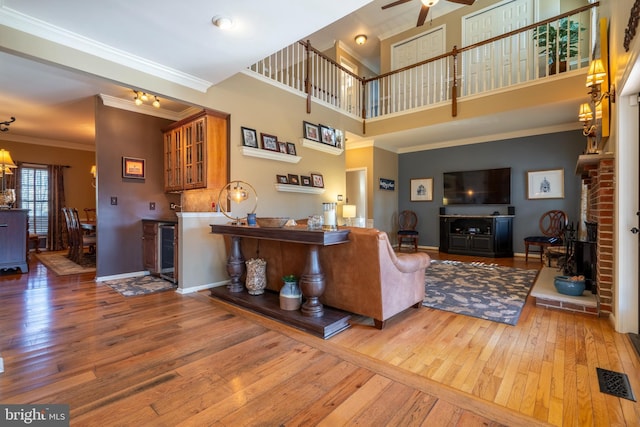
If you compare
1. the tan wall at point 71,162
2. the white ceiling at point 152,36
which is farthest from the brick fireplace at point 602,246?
the tan wall at point 71,162

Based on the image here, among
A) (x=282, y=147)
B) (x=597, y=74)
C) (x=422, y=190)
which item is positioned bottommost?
(x=422, y=190)

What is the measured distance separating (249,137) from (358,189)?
164 inches

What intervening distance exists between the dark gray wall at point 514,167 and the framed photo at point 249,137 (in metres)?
4.83

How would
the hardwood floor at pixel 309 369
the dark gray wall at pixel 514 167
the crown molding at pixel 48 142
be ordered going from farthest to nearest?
1. the crown molding at pixel 48 142
2. the dark gray wall at pixel 514 167
3. the hardwood floor at pixel 309 369

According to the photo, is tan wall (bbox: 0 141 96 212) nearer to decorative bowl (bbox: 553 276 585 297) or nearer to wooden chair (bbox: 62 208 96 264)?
wooden chair (bbox: 62 208 96 264)

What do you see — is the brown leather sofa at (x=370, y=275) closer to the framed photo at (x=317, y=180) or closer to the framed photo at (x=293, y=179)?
the framed photo at (x=293, y=179)

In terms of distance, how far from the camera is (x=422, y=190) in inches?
300

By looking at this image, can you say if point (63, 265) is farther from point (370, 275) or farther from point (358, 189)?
point (358, 189)

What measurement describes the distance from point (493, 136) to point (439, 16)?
299 centimetres

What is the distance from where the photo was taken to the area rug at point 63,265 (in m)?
4.88

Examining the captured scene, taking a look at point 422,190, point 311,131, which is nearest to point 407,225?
point 422,190

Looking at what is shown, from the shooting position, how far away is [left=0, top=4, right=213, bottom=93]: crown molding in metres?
2.42

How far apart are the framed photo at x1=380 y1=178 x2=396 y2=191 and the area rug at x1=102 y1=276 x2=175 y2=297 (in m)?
5.05

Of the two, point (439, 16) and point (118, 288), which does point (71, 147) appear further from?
point (439, 16)
